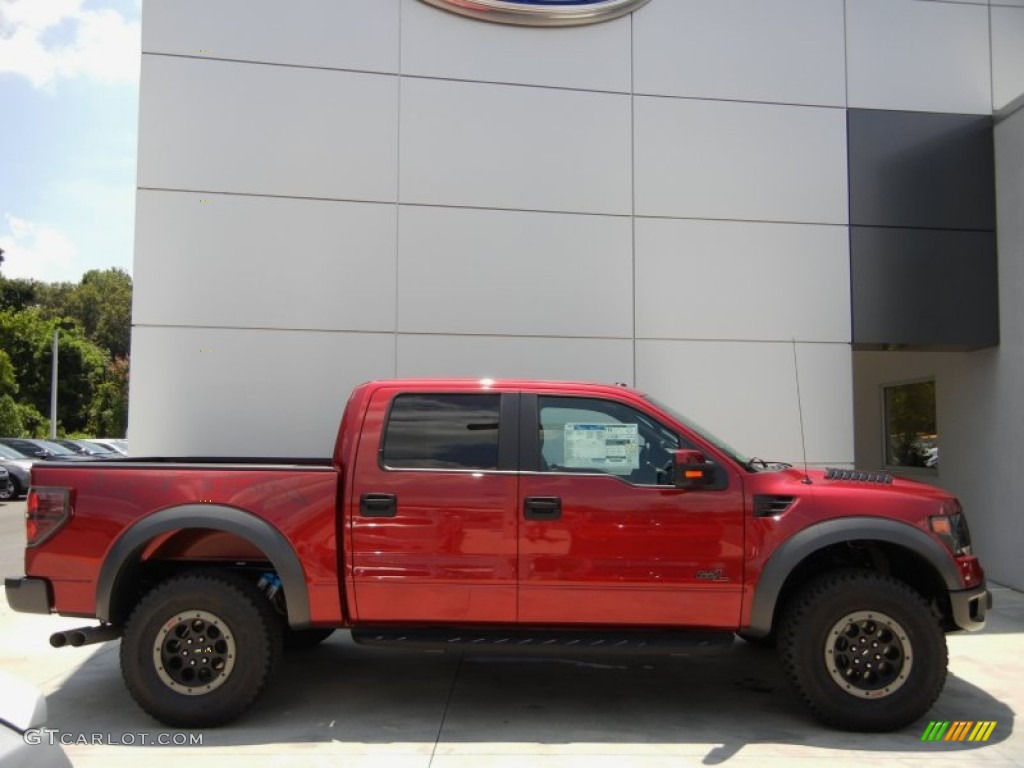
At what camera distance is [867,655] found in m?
4.48

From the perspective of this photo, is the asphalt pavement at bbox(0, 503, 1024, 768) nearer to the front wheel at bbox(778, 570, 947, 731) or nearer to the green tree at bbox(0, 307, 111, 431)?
the front wheel at bbox(778, 570, 947, 731)

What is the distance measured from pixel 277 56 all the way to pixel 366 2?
104 cm

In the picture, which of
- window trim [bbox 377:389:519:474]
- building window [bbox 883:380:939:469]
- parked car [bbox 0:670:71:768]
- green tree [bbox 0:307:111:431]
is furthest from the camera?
green tree [bbox 0:307:111:431]

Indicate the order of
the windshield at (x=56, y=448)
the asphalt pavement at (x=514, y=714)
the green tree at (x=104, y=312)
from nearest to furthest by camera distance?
the asphalt pavement at (x=514, y=714) < the windshield at (x=56, y=448) < the green tree at (x=104, y=312)

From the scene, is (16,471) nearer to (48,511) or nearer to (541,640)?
(48,511)

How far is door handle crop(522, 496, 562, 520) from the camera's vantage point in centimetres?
449

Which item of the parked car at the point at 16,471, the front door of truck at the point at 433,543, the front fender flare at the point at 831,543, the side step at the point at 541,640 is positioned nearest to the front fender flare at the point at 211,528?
the front door of truck at the point at 433,543

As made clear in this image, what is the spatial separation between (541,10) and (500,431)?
5253 mm

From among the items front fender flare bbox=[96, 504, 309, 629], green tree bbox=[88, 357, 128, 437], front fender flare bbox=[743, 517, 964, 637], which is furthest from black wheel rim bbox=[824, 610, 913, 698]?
green tree bbox=[88, 357, 128, 437]

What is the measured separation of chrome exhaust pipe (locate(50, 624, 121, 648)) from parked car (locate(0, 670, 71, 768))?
202cm

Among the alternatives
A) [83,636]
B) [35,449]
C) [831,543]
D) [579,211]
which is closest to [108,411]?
[35,449]

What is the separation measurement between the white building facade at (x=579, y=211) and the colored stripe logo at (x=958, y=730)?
12.2 ft

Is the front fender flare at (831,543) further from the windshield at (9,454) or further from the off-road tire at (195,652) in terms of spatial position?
the windshield at (9,454)

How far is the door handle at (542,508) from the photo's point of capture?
177 inches
